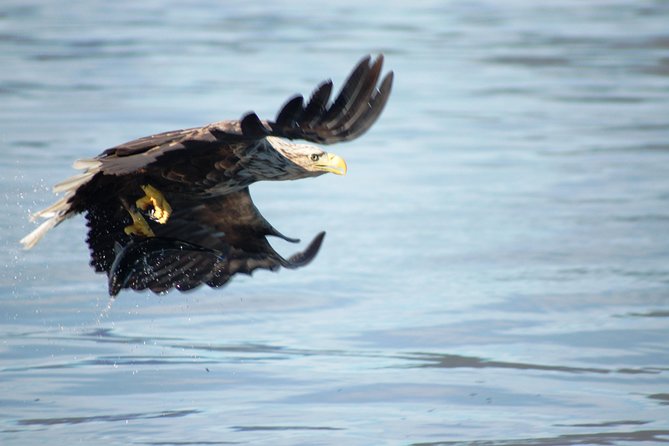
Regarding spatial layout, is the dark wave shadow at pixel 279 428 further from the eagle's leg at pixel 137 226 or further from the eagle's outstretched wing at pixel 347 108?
the eagle's outstretched wing at pixel 347 108

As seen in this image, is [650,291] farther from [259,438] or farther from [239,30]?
[239,30]

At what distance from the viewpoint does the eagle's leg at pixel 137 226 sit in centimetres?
649

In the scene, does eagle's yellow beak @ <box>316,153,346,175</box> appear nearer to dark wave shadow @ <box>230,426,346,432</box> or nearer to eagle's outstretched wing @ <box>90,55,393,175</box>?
eagle's outstretched wing @ <box>90,55,393,175</box>

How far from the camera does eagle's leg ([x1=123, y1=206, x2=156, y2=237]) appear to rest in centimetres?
649

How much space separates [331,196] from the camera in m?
11.6

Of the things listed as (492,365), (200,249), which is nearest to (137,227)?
(200,249)

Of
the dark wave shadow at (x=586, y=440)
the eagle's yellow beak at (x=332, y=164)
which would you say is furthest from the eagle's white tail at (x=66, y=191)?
the dark wave shadow at (x=586, y=440)

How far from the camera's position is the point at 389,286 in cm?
889

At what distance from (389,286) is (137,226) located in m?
2.68

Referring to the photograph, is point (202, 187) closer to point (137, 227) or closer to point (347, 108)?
point (137, 227)

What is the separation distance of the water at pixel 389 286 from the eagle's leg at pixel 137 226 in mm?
812

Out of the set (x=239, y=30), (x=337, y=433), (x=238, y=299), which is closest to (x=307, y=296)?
(x=238, y=299)

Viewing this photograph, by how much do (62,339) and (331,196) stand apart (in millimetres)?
4209

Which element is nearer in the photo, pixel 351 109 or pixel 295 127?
pixel 295 127
